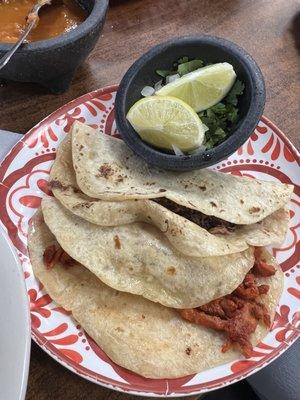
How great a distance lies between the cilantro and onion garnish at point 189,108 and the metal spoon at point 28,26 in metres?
0.41

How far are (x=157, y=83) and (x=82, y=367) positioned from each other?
0.97 meters

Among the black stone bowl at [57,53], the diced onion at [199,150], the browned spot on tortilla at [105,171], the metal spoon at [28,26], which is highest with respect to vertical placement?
the metal spoon at [28,26]

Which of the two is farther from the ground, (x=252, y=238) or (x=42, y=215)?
(x=42, y=215)

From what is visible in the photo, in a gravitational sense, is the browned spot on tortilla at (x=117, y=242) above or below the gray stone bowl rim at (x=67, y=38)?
below

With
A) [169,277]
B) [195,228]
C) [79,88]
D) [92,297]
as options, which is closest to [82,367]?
[92,297]

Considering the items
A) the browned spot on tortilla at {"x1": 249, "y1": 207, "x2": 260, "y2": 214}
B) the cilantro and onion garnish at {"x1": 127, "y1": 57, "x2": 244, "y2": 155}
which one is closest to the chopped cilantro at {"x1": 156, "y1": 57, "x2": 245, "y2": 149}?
the cilantro and onion garnish at {"x1": 127, "y1": 57, "x2": 244, "y2": 155}

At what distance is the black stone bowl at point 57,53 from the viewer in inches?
62.4

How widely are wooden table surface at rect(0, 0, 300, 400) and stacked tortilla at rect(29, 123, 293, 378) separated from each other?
40 centimetres

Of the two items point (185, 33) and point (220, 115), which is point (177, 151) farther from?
point (185, 33)

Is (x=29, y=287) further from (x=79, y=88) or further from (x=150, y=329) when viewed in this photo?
(x=79, y=88)

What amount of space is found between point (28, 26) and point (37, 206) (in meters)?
0.60

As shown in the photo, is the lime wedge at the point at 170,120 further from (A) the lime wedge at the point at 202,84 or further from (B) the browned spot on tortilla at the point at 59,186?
(B) the browned spot on tortilla at the point at 59,186

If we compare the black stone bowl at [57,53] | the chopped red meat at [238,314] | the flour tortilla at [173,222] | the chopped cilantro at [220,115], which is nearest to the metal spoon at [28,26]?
the black stone bowl at [57,53]

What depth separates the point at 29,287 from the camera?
4.82 feet
